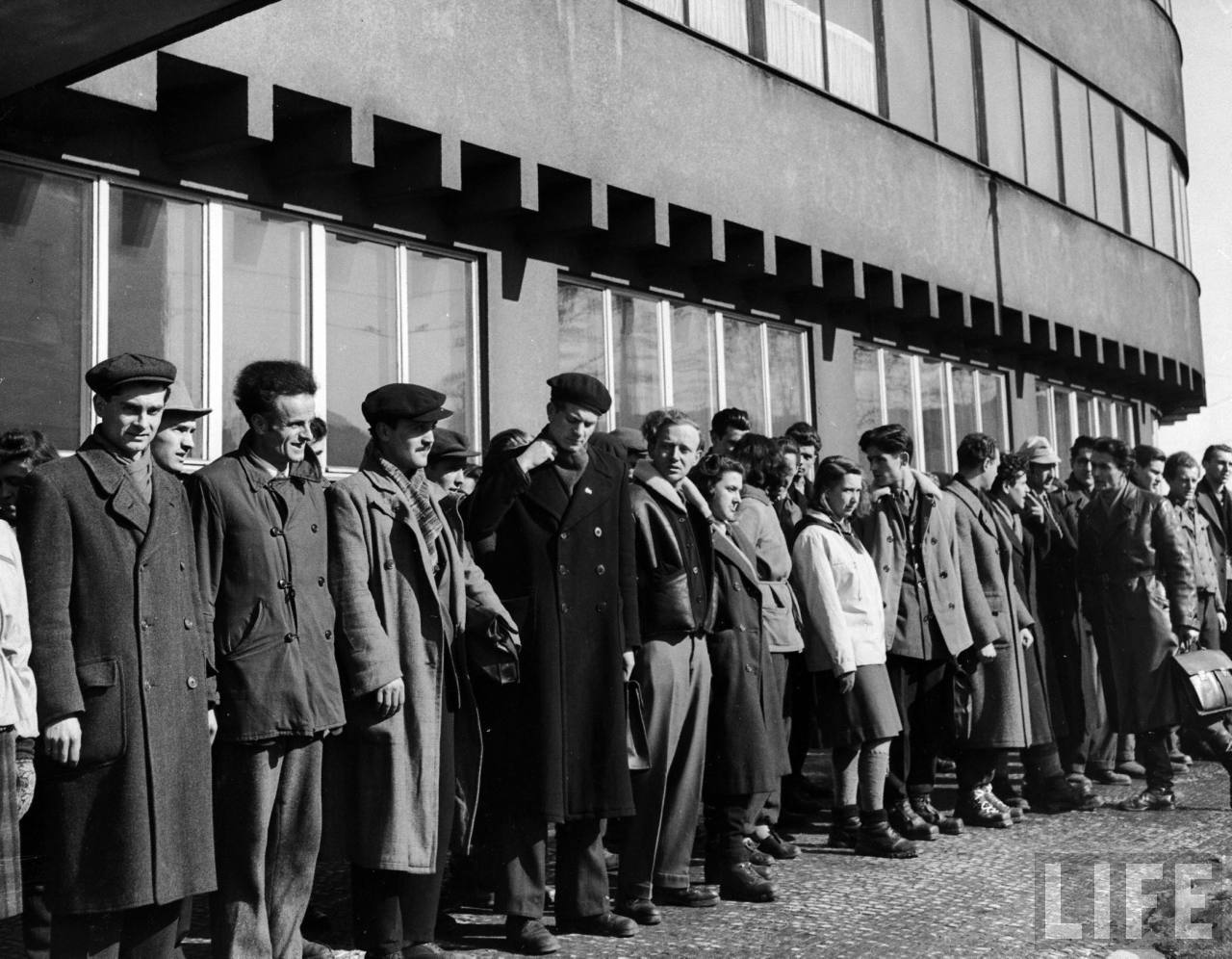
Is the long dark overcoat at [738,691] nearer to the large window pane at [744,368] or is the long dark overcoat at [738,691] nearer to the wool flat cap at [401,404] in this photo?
the wool flat cap at [401,404]

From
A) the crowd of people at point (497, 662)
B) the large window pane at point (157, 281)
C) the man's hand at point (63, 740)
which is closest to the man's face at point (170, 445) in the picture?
the crowd of people at point (497, 662)

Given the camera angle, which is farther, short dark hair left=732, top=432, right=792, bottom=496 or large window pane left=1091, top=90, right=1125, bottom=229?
large window pane left=1091, top=90, right=1125, bottom=229

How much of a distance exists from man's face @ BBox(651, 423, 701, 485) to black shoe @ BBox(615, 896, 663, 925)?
1877 millimetres

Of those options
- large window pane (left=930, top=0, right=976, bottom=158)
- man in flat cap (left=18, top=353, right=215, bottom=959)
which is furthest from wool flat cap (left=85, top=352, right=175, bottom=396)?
large window pane (left=930, top=0, right=976, bottom=158)

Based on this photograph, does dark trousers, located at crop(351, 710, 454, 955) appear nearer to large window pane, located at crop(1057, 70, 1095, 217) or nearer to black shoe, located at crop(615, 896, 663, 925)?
black shoe, located at crop(615, 896, 663, 925)

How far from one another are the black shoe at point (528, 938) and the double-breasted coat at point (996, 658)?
348 centimetres

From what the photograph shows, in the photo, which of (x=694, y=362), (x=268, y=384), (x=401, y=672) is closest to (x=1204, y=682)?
(x=401, y=672)

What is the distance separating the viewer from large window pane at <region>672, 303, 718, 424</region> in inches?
550

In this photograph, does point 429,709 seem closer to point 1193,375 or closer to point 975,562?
point 975,562

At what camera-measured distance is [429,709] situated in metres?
5.62

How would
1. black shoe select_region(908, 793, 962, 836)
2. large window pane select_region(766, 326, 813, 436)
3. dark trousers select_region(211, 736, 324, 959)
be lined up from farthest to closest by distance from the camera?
large window pane select_region(766, 326, 813, 436)
black shoe select_region(908, 793, 962, 836)
dark trousers select_region(211, 736, 324, 959)

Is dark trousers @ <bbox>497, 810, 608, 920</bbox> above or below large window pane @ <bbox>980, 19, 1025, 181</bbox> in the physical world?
below

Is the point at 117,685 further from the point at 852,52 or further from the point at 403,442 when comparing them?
the point at 852,52

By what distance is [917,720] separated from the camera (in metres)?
8.60
